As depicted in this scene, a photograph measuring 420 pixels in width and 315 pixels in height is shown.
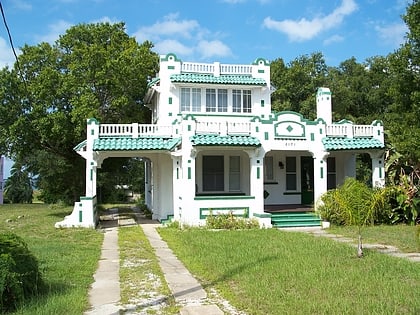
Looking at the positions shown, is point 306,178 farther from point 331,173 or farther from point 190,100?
point 190,100

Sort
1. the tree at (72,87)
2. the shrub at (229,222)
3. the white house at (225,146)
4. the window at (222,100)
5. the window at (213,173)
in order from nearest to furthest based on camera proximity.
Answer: the shrub at (229,222) < the white house at (225,146) < the window at (213,173) < the window at (222,100) < the tree at (72,87)

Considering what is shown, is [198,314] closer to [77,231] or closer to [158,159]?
[77,231]

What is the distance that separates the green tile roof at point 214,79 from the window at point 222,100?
0.67m

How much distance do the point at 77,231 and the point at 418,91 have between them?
13854 mm

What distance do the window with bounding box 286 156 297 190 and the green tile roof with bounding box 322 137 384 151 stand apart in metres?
3.72

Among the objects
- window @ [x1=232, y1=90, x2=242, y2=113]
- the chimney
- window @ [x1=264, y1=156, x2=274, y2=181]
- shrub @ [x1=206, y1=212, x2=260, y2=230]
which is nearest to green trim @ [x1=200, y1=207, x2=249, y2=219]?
shrub @ [x1=206, y1=212, x2=260, y2=230]

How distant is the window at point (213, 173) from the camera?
2152cm

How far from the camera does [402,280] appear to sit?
855 centimetres

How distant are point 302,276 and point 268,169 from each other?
14.5 meters

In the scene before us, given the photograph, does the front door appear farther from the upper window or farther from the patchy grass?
the patchy grass

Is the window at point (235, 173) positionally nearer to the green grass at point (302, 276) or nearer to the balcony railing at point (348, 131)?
the balcony railing at point (348, 131)

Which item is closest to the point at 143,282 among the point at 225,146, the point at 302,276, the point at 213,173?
the point at 302,276

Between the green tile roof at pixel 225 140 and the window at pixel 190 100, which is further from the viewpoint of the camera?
the window at pixel 190 100

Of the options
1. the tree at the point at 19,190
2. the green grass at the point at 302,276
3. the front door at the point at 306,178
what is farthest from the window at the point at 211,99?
the tree at the point at 19,190
